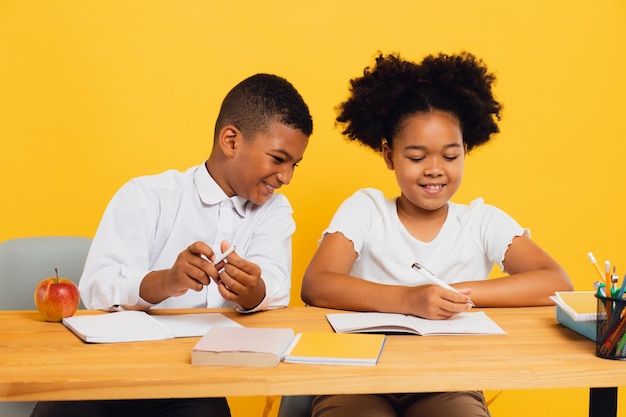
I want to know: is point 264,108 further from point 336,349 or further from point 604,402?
point 604,402

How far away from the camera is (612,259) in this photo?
3.31 meters

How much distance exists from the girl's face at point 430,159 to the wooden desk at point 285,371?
72 cm

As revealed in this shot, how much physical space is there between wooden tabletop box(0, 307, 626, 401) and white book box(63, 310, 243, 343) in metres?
0.03

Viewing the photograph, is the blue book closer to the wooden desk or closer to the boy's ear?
the wooden desk

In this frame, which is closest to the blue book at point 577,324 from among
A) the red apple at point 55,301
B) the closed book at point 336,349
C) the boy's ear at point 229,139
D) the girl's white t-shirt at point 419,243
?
the closed book at point 336,349

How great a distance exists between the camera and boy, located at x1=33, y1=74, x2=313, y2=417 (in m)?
2.04

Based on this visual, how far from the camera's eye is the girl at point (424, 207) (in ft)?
7.25

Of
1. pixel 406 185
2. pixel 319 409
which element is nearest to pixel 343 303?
pixel 319 409

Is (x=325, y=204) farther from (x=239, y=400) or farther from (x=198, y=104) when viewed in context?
(x=239, y=400)

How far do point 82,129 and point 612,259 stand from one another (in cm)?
227

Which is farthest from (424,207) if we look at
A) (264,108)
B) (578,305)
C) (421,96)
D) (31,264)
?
(31,264)

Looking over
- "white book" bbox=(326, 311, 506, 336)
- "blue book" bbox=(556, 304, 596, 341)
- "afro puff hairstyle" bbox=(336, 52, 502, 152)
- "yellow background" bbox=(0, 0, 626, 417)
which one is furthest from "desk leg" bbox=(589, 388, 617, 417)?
"yellow background" bbox=(0, 0, 626, 417)

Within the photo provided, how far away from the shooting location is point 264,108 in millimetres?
2178

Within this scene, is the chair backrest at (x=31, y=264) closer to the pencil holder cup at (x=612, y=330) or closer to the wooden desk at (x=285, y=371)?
the wooden desk at (x=285, y=371)
